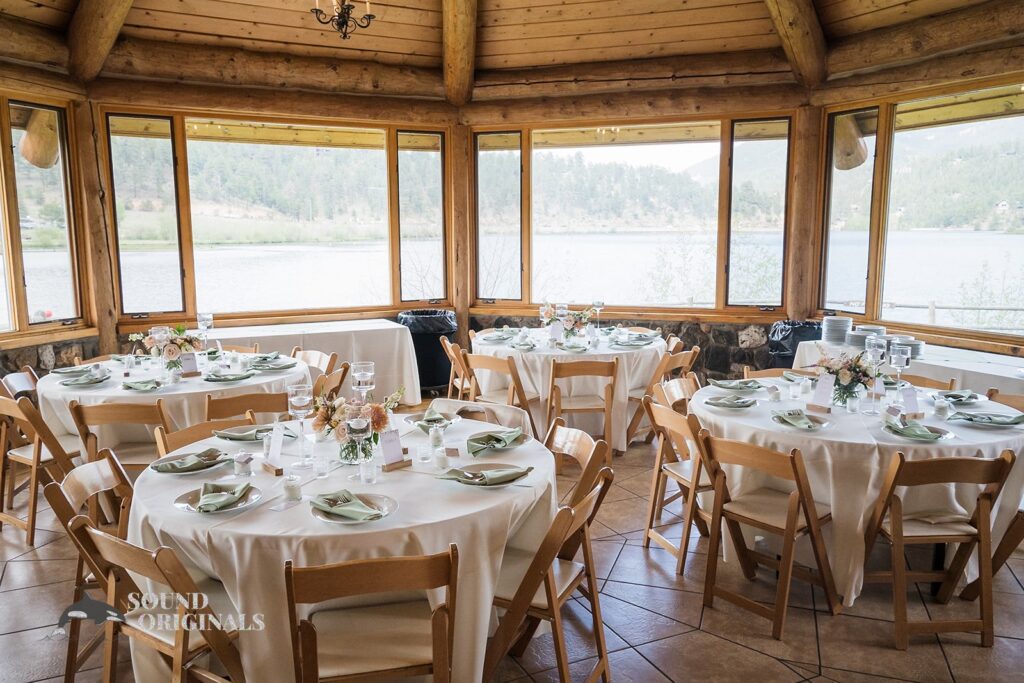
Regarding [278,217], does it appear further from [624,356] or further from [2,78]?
[624,356]

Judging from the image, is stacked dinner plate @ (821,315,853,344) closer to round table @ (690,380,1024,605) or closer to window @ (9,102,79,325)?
round table @ (690,380,1024,605)

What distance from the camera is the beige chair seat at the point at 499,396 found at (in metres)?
5.19

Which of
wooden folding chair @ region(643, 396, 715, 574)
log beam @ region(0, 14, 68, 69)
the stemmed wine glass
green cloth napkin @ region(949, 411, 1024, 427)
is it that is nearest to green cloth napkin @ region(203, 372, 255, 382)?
wooden folding chair @ region(643, 396, 715, 574)

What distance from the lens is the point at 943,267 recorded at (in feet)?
19.3

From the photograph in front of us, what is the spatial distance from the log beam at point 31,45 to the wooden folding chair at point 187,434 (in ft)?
13.9

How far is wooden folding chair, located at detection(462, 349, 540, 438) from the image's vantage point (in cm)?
476

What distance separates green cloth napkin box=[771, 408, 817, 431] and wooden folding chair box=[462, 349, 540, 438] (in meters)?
1.75

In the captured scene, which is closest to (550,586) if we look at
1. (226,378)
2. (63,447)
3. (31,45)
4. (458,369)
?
(226,378)

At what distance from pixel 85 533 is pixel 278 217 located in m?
5.74

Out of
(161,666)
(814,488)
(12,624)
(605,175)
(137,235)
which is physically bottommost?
(12,624)

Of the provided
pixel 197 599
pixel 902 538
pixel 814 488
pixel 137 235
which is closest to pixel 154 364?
pixel 137 235

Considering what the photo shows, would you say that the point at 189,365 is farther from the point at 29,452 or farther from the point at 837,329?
the point at 837,329

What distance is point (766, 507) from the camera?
317 centimetres

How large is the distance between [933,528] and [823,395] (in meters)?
0.76
